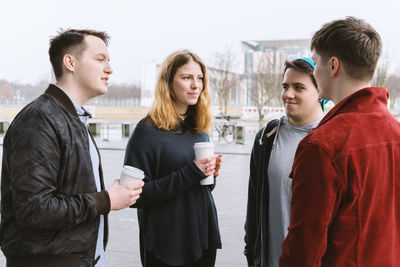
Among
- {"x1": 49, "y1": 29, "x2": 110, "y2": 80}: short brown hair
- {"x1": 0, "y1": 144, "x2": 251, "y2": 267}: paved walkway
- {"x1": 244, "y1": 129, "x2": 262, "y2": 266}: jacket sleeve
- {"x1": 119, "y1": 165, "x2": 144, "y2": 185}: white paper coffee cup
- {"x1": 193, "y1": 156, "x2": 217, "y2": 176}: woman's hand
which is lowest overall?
{"x1": 0, "y1": 144, "x2": 251, "y2": 267}: paved walkway

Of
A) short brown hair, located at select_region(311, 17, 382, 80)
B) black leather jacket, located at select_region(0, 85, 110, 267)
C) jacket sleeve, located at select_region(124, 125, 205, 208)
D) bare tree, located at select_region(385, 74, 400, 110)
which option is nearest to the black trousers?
jacket sleeve, located at select_region(124, 125, 205, 208)

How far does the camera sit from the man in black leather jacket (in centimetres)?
155

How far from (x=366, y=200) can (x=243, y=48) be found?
64894mm

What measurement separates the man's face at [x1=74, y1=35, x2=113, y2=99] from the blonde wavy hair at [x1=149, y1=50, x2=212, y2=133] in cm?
56

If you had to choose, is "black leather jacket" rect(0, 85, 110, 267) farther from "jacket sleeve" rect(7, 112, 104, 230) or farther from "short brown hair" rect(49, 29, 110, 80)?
"short brown hair" rect(49, 29, 110, 80)

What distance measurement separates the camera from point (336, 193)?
1.33 meters

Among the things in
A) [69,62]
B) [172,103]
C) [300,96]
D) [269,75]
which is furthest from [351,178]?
[269,75]

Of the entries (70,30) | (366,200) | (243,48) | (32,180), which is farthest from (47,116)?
(243,48)

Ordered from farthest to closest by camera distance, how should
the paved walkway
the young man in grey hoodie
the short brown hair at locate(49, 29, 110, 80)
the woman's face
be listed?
the paved walkway < the woman's face < the young man in grey hoodie < the short brown hair at locate(49, 29, 110, 80)

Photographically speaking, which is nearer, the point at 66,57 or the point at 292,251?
the point at 292,251

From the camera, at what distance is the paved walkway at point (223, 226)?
14.2ft

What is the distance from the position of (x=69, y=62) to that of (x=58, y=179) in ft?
1.88

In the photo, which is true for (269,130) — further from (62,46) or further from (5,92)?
(5,92)

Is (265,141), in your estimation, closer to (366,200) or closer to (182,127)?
(182,127)
